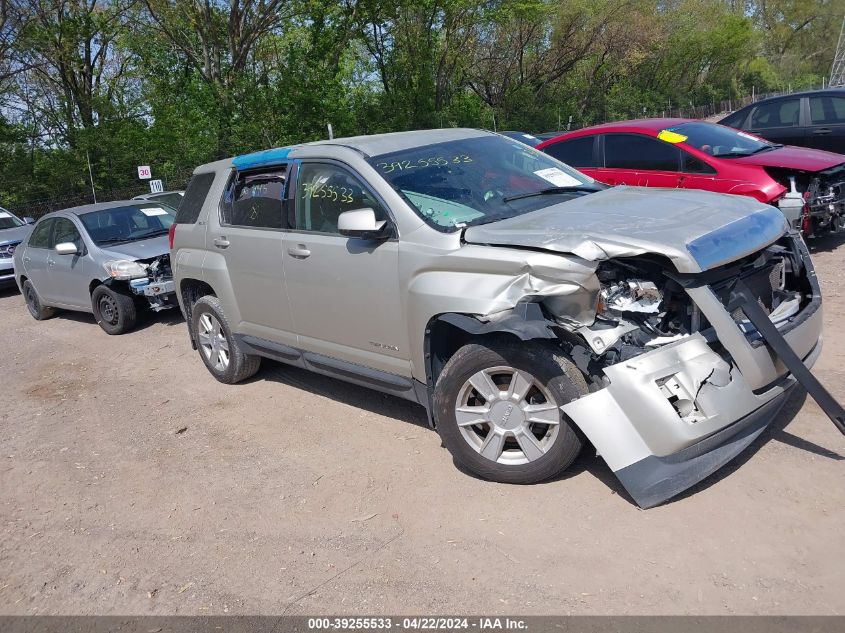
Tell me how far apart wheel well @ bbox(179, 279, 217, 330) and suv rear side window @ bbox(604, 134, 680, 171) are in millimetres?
5069

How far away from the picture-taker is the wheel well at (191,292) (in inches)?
258

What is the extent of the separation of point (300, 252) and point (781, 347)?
3045 millimetres

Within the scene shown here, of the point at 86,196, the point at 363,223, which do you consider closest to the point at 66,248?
the point at 363,223

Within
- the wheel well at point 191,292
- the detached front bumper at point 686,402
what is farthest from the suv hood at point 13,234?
the detached front bumper at point 686,402

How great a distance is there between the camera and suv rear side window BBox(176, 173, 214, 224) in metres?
6.32

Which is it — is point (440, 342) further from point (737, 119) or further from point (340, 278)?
point (737, 119)

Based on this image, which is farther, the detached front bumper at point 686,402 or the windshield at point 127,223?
the windshield at point 127,223

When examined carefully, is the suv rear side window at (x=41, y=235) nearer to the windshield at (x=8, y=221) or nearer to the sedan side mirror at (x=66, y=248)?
the sedan side mirror at (x=66, y=248)

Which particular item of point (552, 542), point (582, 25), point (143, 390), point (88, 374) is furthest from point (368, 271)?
point (582, 25)

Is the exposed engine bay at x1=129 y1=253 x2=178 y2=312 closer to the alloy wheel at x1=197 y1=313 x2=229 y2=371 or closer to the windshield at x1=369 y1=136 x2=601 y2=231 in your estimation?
the alloy wheel at x1=197 y1=313 x2=229 y2=371

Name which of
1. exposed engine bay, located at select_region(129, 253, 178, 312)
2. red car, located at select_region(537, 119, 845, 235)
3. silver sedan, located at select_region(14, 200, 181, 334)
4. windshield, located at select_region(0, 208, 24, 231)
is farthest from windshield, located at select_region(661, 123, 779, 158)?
windshield, located at select_region(0, 208, 24, 231)

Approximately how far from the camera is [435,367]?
441 cm

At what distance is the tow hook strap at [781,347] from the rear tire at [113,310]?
Result: 7509 mm

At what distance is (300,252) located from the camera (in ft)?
16.9
